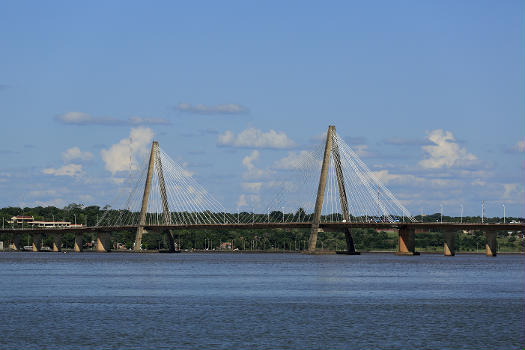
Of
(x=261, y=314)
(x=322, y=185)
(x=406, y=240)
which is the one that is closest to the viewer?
(x=261, y=314)

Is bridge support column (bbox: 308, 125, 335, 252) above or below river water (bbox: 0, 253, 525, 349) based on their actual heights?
above

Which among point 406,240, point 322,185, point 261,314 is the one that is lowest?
point 261,314

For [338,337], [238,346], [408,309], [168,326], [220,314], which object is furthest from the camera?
[408,309]

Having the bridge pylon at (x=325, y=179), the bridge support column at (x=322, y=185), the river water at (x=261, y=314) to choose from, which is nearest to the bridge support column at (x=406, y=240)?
the bridge pylon at (x=325, y=179)

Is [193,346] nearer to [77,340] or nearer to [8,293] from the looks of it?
[77,340]

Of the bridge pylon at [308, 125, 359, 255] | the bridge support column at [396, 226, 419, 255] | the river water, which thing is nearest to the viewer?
the river water

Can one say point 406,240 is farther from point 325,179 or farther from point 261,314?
point 261,314

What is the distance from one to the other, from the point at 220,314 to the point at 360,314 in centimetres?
781

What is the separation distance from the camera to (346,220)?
537 feet

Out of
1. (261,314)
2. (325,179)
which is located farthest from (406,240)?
(261,314)

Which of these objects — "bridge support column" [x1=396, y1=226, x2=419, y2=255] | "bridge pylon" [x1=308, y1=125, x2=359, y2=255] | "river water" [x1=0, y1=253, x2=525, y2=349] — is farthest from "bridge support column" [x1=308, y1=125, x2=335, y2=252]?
"river water" [x1=0, y1=253, x2=525, y2=349]

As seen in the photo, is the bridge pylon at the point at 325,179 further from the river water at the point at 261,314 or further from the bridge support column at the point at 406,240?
the river water at the point at 261,314

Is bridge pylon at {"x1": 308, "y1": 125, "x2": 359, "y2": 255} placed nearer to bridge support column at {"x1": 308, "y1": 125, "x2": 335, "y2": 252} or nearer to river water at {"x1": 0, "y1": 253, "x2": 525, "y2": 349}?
bridge support column at {"x1": 308, "y1": 125, "x2": 335, "y2": 252}

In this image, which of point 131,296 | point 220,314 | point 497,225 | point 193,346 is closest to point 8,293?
point 131,296
